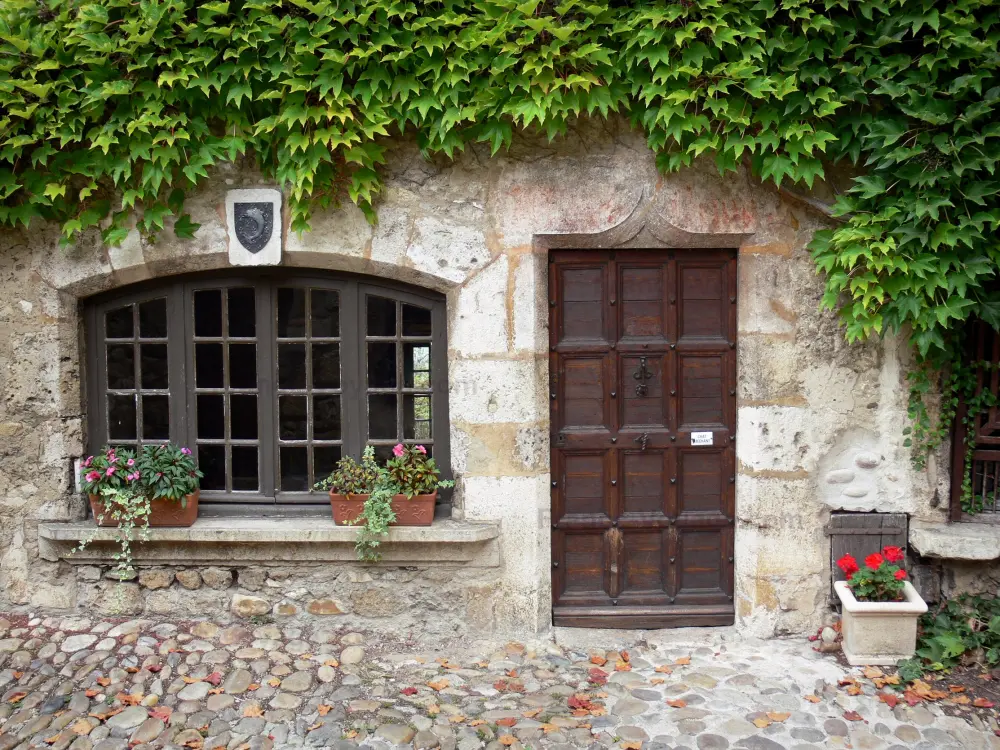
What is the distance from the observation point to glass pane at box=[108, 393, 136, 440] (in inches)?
177

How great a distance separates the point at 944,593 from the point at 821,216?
1972mm

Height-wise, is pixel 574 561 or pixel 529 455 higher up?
pixel 529 455

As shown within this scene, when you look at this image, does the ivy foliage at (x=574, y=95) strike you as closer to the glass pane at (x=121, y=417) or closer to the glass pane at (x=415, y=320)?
the glass pane at (x=415, y=320)

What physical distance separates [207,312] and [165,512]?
1.04 meters

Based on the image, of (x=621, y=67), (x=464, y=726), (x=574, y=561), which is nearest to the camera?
(x=464, y=726)

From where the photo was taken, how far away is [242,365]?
4.44 meters

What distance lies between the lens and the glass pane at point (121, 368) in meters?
4.46

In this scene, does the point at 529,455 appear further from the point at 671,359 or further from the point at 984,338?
the point at 984,338

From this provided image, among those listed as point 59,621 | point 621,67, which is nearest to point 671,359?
point 621,67

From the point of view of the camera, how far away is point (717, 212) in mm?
4094

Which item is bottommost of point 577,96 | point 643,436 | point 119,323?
point 643,436

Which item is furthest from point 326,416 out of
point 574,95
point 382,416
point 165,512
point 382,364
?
point 574,95

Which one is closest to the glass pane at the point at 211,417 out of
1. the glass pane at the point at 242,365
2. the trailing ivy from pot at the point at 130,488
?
the glass pane at the point at 242,365

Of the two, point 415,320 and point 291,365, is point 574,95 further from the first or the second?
point 291,365
